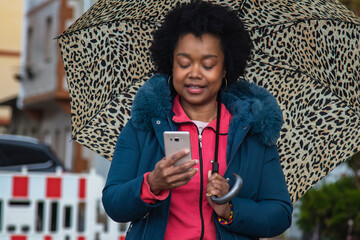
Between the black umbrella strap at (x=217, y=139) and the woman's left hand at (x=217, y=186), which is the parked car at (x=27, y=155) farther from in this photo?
the woman's left hand at (x=217, y=186)

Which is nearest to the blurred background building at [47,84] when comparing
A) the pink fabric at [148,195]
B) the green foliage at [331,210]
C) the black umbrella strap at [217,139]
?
the green foliage at [331,210]

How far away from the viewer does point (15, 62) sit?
3484 cm

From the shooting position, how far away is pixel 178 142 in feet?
8.71

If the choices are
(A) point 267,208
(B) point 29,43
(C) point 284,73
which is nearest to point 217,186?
(A) point 267,208

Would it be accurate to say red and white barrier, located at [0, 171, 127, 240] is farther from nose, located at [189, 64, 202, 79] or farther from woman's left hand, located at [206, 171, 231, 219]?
woman's left hand, located at [206, 171, 231, 219]

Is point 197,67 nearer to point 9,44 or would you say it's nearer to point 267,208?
point 267,208

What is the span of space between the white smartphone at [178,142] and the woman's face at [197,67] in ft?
1.55

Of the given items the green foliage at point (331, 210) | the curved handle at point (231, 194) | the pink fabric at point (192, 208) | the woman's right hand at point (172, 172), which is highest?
the woman's right hand at point (172, 172)

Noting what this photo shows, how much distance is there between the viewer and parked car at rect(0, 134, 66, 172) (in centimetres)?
1207

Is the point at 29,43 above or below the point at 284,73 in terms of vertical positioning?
below

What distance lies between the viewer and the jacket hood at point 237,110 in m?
3.07

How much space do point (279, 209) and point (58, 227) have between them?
573 cm

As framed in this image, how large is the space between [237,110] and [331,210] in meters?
6.80

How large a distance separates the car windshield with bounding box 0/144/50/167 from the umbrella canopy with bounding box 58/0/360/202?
832cm
